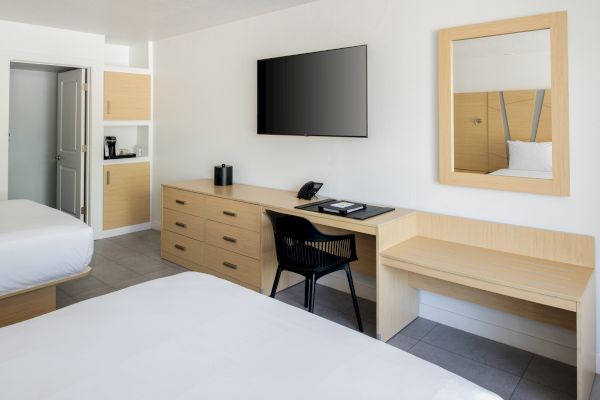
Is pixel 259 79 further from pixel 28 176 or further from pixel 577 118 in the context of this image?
pixel 28 176

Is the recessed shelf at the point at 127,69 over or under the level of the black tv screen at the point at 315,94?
over

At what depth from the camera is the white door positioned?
484 centimetres

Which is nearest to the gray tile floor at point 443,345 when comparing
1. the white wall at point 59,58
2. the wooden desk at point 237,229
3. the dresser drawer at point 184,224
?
the wooden desk at point 237,229

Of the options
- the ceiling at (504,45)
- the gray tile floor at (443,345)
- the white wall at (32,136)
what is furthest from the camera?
the white wall at (32,136)

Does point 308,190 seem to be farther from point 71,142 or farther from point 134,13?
point 71,142

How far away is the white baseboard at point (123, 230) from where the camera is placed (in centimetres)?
500

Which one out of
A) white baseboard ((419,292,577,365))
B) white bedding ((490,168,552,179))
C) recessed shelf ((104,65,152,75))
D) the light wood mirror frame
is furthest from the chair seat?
recessed shelf ((104,65,152,75))

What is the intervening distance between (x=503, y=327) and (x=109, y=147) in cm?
443

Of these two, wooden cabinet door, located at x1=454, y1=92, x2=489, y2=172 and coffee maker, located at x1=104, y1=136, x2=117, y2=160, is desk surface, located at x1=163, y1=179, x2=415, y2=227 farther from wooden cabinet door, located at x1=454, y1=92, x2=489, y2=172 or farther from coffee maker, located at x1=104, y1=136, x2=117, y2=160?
coffee maker, located at x1=104, y1=136, x2=117, y2=160

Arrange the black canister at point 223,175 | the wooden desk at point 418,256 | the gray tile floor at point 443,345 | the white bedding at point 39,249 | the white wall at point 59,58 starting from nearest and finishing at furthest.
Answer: the wooden desk at point 418,256 < the gray tile floor at point 443,345 < the white bedding at point 39,249 < the black canister at point 223,175 < the white wall at point 59,58

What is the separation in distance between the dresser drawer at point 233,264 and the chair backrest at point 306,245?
2.03 feet

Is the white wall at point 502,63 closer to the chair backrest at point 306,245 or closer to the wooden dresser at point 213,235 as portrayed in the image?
the chair backrest at point 306,245

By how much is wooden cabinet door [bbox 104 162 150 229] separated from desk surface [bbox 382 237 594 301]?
3655mm

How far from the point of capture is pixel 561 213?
2398 millimetres
